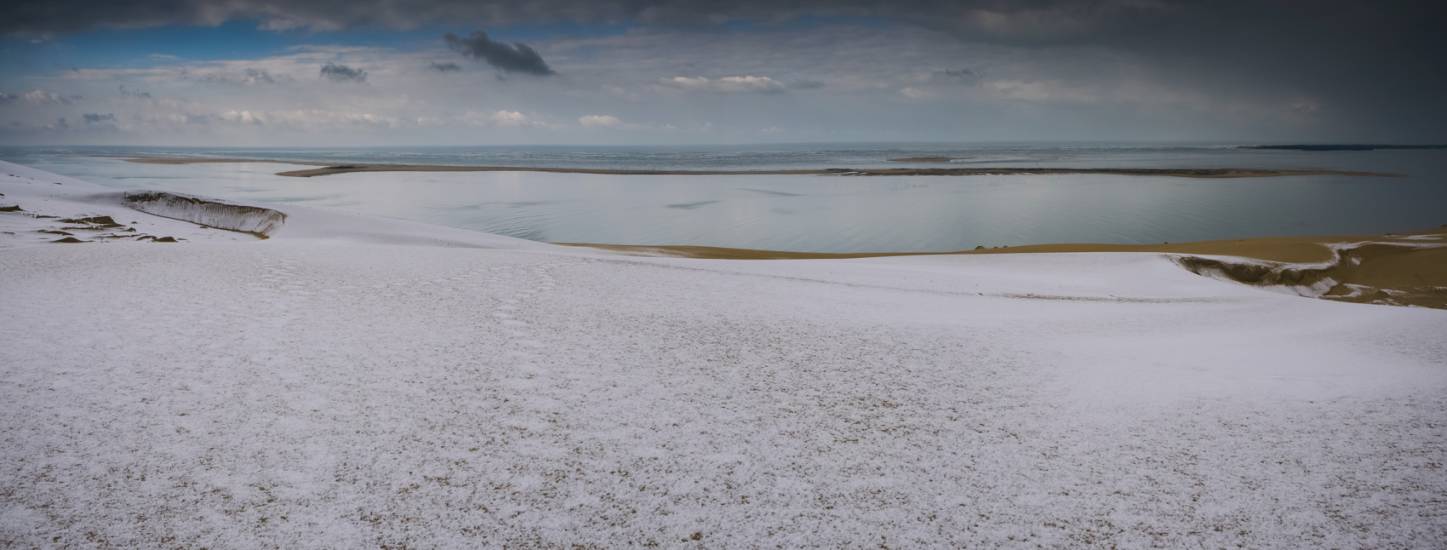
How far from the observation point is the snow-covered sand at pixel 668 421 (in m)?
2.97

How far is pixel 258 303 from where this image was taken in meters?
6.25

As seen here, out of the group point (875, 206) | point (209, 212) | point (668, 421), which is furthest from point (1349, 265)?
point (209, 212)

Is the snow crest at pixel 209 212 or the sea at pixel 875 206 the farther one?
the sea at pixel 875 206

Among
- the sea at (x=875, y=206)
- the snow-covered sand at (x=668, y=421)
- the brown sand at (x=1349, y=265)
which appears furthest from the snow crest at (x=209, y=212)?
the brown sand at (x=1349, y=265)

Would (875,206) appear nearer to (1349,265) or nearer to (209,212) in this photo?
(1349,265)

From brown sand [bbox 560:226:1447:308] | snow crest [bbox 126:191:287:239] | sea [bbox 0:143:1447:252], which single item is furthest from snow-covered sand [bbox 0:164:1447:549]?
sea [bbox 0:143:1447:252]

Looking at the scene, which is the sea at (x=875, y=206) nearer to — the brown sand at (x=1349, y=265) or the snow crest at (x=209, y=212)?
the snow crest at (x=209, y=212)

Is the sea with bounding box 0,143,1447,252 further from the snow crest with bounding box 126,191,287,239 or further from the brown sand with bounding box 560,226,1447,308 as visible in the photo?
the brown sand with bounding box 560,226,1447,308

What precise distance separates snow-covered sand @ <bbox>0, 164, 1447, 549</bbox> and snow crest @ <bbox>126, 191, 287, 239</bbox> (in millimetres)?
8504

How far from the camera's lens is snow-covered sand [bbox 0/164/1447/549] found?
2975 mm

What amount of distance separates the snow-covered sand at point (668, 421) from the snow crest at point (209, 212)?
8504mm

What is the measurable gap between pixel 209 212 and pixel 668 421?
18.1 metres

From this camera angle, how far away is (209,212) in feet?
55.1

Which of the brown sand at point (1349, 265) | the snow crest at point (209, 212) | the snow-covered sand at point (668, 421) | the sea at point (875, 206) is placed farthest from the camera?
the sea at point (875, 206)
